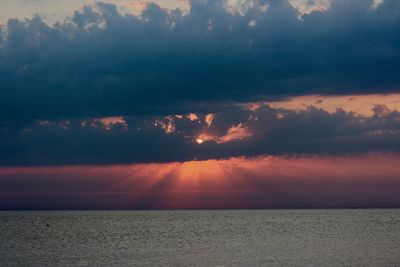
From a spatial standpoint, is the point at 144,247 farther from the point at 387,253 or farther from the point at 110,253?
the point at 387,253

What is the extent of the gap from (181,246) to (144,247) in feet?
19.4

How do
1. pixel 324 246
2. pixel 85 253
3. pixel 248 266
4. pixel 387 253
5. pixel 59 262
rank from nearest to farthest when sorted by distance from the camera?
pixel 248 266
pixel 59 262
pixel 387 253
pixel 85 253
pixel 324 246

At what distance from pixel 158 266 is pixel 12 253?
94.9 feet

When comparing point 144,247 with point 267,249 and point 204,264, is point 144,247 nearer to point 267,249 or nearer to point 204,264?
point 267,249

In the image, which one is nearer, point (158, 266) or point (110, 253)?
point (158, 266)

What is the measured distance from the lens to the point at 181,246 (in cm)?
9775

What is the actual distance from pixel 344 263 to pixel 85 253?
37.1 m

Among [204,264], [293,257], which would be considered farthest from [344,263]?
[204,264]

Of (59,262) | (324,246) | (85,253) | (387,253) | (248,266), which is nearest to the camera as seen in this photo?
(248,266)

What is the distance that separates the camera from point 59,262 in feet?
250

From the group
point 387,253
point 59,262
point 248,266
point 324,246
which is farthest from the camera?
point 324,246

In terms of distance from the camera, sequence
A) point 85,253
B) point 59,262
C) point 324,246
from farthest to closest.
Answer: point 324,246 → point 85,253 → point 59,262

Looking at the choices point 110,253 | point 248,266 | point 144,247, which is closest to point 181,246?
point 144,247

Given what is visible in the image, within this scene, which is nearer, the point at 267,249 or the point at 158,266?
the point at 158,266
